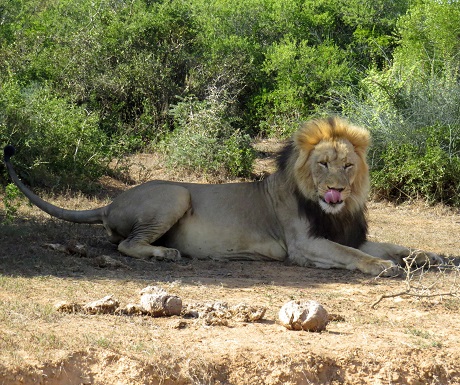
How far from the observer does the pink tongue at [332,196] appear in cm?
675

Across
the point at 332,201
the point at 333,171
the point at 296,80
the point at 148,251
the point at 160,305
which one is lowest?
the point at 148,251

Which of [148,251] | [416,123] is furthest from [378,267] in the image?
[416,123]

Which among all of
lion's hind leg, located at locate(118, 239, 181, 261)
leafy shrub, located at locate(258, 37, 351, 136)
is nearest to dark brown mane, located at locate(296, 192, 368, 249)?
lion's hind leg, located at locate(118, 239, 181, 261)

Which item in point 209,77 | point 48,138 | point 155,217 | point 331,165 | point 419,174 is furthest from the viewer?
point 209,77

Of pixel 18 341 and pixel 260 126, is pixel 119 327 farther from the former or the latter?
pixel 260 126

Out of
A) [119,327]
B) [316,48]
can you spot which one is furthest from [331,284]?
[316,48]

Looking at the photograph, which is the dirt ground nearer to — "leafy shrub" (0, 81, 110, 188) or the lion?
the lion

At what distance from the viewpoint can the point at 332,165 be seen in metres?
6.85

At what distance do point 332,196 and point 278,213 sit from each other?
1.99ft

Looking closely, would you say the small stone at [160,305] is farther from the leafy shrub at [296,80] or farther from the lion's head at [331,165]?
the leafy shrub at [296,80]

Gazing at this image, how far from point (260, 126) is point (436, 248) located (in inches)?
272

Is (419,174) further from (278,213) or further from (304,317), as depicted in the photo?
(304,317)

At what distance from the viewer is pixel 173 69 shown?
1397 cm

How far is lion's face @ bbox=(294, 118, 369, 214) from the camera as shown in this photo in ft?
22.3
